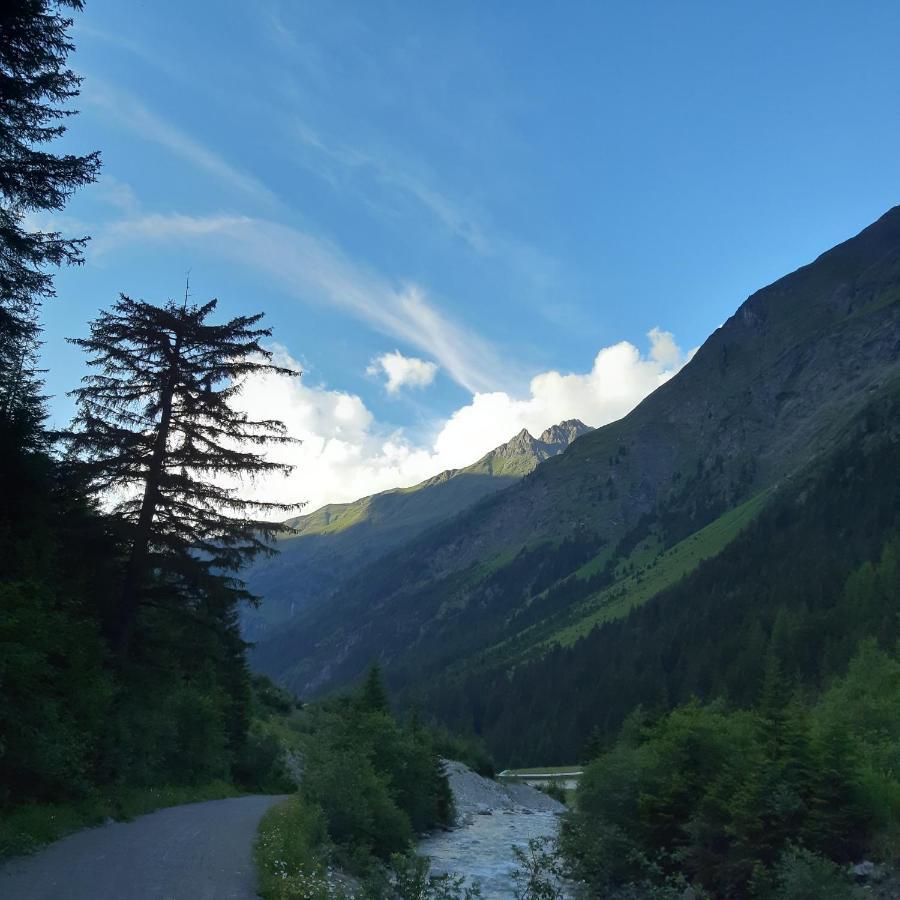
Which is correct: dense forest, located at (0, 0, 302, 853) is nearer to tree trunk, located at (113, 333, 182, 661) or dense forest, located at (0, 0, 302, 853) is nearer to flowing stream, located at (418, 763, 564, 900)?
tree trunk, located at (113, 333, 182, 661)

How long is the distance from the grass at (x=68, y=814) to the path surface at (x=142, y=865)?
0.30m

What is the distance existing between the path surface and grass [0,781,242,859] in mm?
302

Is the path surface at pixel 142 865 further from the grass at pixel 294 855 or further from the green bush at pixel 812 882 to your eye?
the green bush at pixel 812 882

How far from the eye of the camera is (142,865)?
16656mm

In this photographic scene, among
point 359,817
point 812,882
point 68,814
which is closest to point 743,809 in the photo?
point 812,882

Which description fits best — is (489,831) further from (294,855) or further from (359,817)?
(294,855)

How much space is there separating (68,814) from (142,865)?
440cm

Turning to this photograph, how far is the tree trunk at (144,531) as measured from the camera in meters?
26.8

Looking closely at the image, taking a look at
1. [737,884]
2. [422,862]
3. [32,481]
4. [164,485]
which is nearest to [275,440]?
[164,485]

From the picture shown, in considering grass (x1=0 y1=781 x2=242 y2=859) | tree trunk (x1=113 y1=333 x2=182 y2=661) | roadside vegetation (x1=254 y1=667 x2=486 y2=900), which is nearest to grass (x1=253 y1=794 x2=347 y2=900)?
roadside vegetation (x1=254 y1=667 x2=486 y2=900)

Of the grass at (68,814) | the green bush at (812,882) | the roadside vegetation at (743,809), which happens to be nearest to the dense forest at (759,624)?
the roadside vegetation at (743,809)

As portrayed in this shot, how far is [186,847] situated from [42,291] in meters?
15.2

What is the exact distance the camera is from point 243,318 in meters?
28.8

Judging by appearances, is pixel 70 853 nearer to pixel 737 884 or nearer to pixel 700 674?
pixel 737 884
